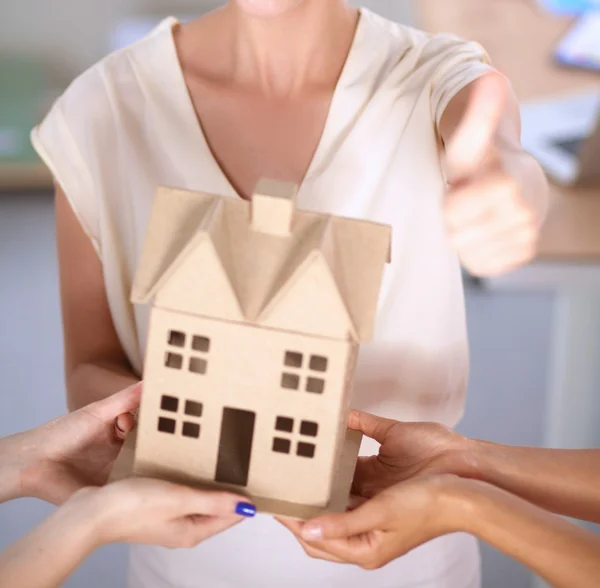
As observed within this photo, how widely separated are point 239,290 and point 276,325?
0.14 ft

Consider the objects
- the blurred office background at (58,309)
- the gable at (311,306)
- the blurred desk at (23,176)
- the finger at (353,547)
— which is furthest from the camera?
the blurred desk at (23,176)

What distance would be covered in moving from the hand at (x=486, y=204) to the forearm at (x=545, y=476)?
7.9 inches

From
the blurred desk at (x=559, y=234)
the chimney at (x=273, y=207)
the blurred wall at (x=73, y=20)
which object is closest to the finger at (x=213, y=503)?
the chimney at (x=273, y=207)

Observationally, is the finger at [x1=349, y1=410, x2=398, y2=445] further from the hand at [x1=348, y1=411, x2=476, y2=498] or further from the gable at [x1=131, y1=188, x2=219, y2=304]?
the gable at [x1=131, y1=188, x2=219, y2=304]

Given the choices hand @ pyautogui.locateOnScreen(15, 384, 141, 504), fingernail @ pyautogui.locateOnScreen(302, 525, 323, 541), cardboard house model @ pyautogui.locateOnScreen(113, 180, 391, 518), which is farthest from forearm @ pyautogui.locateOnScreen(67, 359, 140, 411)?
fingernail @ pyautogui.locateOnScreen(302, 525, 323, 541)

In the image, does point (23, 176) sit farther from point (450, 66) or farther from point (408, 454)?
point (408, 454)

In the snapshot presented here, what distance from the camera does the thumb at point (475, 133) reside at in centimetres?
→ 77

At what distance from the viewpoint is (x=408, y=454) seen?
33.4 inches

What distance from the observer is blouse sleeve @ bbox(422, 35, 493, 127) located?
90cm

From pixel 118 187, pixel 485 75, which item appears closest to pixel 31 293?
pixel 118 187

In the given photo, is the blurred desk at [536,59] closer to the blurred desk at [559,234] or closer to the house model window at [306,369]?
the blurred desk at [559,234]

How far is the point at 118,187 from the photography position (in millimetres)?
1008

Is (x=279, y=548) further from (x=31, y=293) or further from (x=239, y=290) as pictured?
(x=31, y=293)

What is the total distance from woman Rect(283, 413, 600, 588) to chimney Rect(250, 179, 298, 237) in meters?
0.26
